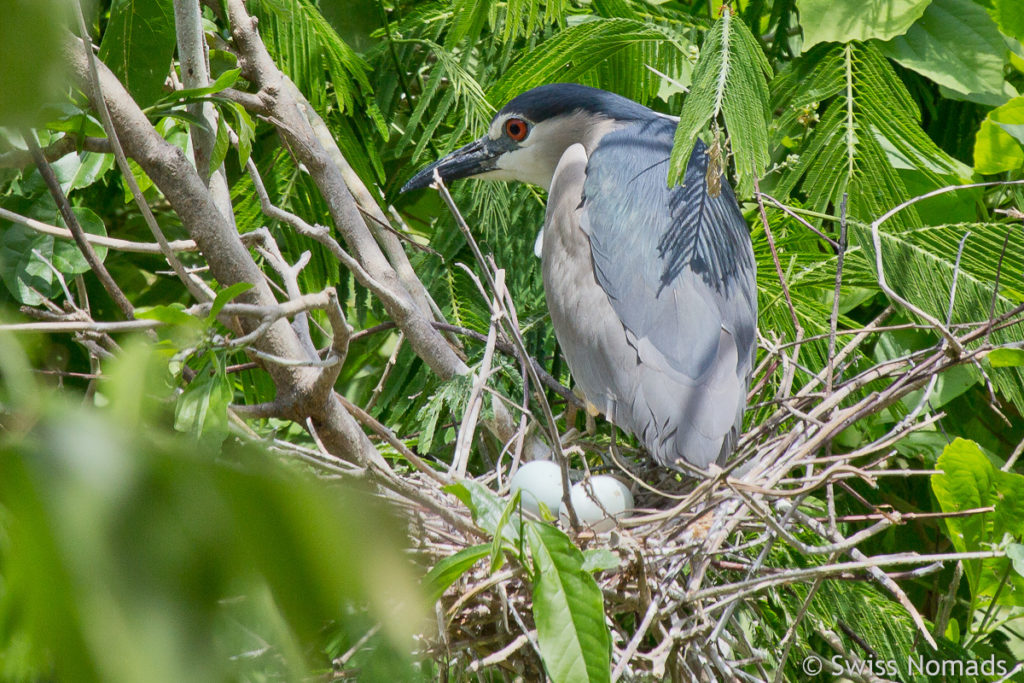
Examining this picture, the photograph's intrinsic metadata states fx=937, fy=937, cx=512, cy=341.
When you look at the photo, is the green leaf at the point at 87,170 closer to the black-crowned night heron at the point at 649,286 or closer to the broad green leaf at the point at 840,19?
the black-crowned night heron at the point at 649,286

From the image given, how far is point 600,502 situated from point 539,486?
110 millimetres

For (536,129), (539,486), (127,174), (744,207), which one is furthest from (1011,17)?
(127,174)

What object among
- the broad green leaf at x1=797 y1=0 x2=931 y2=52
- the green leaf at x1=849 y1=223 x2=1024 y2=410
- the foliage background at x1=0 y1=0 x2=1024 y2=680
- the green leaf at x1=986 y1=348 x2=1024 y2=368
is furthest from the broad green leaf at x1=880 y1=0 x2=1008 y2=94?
the green leaf at x1=986 y1=348 x2=1024 y2=368

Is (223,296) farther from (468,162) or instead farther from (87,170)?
(468,162)

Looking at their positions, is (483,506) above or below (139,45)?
below

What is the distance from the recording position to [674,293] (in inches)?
69.9

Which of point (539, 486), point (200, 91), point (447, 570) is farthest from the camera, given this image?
point (539, 486)

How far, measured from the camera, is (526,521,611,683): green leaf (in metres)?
1.04

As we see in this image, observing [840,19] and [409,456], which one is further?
[840,19]

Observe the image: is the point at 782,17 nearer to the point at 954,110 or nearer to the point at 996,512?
the point at 954,110

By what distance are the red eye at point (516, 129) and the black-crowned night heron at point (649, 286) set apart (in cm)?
15

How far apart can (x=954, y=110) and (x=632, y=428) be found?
1269mm

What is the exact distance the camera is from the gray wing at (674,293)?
165 cm

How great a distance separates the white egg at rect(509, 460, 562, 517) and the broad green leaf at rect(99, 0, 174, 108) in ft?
2.72
